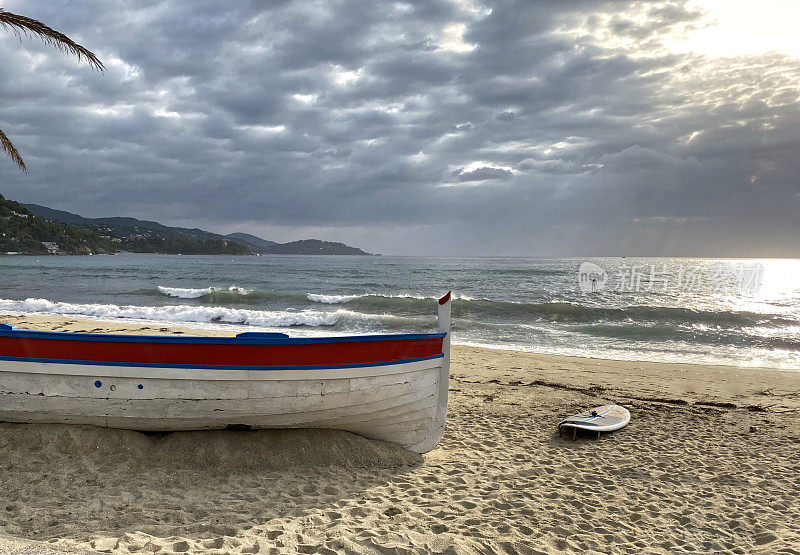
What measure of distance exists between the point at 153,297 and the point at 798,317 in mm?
31912

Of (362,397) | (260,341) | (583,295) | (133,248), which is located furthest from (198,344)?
(133,248)

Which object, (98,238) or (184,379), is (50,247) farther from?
(184,379)

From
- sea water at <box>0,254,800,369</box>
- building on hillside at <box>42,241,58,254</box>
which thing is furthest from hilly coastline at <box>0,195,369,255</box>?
sea water at <box>0,254,800,369</box>

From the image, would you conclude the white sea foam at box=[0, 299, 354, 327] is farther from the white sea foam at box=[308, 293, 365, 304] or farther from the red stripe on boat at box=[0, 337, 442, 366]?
the red stripe on boat at box=[0, 337, 442, 366]

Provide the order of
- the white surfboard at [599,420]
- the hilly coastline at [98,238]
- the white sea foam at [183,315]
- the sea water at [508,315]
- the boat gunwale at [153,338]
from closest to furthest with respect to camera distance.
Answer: the boat gunwale at [153,338], the white surfboard at [599,420], the sea water at [508,315], the white sea foam at [183,315], the hilly coastline at [98,238]

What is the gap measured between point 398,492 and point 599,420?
3.66 metres

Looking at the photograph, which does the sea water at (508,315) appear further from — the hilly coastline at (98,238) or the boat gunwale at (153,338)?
the hilly coastline at (98,238)

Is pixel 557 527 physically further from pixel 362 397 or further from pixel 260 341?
pixel 260 341

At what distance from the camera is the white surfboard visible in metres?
6.37

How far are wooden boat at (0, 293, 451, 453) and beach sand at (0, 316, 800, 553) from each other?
246 millimetres

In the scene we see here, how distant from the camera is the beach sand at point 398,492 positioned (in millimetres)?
3451

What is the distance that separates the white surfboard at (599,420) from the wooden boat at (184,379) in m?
3.13

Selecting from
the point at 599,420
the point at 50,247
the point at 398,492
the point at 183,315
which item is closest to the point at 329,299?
the point at 183,315

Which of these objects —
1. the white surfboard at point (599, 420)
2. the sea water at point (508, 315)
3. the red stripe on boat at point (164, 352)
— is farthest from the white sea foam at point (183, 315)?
the red stripe on boat at point (164, 352)
